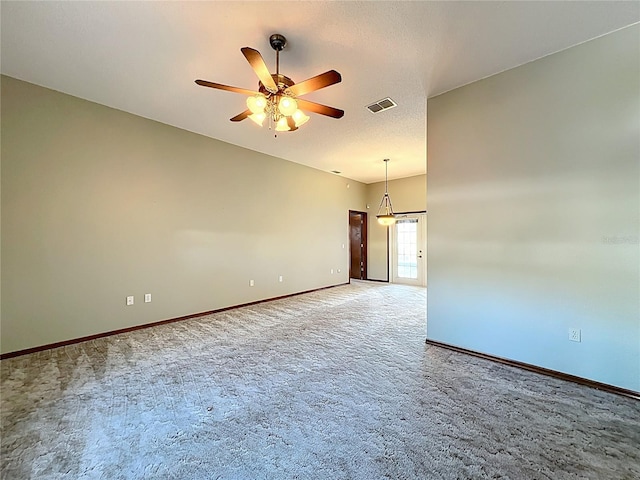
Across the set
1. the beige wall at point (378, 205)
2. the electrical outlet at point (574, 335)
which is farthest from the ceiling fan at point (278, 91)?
the beige wall at point (378, 205)

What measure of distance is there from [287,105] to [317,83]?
0.29 meters

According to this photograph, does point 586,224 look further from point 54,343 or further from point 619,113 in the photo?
point 54,343

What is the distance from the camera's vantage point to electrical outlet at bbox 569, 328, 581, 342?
2.52 meters

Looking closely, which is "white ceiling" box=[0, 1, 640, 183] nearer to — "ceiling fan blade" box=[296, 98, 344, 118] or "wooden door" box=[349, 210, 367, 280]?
"ceiling fan blade" box=[296, 98, 344, 118]

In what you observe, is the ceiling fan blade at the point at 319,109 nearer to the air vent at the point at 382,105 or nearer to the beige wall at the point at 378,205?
the air vent at the point at 382,105

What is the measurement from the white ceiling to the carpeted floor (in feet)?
9.81

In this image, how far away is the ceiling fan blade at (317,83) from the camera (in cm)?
203

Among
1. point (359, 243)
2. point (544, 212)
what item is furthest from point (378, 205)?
point (544, 212)

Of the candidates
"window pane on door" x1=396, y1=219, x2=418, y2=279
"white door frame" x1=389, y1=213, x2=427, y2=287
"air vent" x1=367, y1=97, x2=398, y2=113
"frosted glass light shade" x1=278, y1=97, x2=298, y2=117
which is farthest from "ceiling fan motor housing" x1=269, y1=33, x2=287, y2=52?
"window pane on door" x1=396, y1=219, x2=418, y2=279

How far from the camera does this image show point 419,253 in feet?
25.8

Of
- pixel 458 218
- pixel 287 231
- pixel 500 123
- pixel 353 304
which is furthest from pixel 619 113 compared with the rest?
pixel 287 231

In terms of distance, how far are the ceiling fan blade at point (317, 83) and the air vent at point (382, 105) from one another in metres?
1.63

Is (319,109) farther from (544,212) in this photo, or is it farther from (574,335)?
(574,335)

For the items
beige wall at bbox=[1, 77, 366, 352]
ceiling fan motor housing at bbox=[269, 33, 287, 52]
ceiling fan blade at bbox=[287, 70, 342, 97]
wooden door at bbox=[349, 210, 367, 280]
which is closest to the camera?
ceiling fan blade at bbox=[287, 70, 342, 97]
